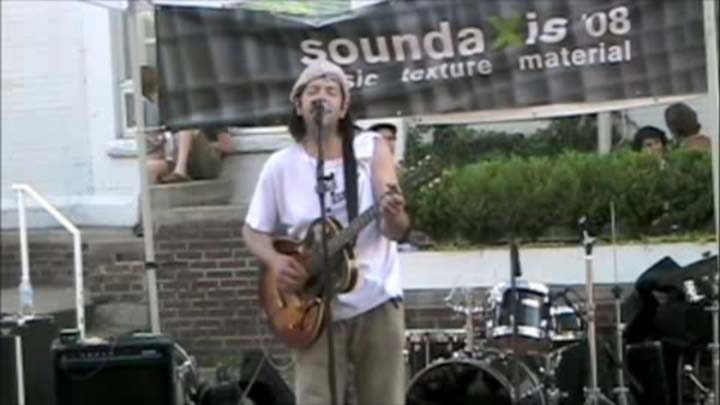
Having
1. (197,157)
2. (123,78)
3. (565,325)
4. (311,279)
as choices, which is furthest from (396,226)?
(123,78)

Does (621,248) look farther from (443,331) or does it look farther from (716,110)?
(716,110)

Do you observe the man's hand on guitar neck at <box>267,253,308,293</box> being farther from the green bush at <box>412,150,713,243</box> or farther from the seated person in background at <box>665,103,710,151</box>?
the seated person in background at <box>665,103,710,151</box>

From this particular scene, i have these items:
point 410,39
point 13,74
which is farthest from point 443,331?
point 13,74

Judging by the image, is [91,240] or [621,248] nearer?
[621,248]

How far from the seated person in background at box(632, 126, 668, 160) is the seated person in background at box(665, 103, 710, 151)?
0.26 feet

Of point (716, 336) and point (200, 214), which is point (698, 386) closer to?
point (716, 336)

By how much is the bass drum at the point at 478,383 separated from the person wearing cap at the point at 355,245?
71.2 inches

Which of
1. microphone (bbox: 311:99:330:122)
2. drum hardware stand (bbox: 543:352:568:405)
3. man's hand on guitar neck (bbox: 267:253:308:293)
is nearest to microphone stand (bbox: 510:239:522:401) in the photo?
drum hardware stand (bbox: 543:352:568:405)

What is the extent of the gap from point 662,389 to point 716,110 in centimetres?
182

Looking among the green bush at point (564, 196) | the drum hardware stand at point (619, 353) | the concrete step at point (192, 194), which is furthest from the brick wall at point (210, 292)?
the drum hardware stand at point (619, 353)

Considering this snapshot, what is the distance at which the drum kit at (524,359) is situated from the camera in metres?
7.54

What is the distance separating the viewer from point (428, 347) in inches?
314

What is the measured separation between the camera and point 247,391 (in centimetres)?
769

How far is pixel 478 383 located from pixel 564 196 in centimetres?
147
